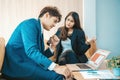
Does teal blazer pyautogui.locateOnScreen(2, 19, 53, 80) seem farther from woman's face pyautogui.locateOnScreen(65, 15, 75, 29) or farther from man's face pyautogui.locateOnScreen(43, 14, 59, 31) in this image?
woman's face pyautogui.locateOnScreen(65, 15, 75, 29)

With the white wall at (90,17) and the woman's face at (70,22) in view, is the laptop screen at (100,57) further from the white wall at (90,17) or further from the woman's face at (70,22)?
the white wall at (90,17)

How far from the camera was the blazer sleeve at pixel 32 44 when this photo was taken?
1628 mm

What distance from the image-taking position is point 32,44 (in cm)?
165

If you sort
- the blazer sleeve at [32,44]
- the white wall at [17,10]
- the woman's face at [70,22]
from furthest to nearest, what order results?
1. the white wall at [17,10]
2. the woman's face at [70,22]
3. the blazer sleeve at [32,44]

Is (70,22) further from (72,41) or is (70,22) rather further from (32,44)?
(32,44)

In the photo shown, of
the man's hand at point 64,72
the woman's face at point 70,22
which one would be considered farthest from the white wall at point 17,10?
the man's hand at point 64,72

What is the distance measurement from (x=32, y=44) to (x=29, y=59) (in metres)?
0.20

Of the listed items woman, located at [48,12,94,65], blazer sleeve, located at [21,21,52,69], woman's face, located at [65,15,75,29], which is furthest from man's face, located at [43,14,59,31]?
woman's face, located at [65,15,75,29]

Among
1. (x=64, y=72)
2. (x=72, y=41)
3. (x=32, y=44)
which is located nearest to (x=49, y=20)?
(x=32, y=44)

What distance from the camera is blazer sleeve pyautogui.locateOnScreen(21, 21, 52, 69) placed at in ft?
5.34

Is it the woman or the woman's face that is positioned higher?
the woman's face

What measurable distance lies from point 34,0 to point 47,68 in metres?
2.04

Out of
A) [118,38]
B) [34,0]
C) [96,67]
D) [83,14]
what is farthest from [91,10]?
[96,67]

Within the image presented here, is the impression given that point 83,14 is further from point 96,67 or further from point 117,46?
point 96,67
